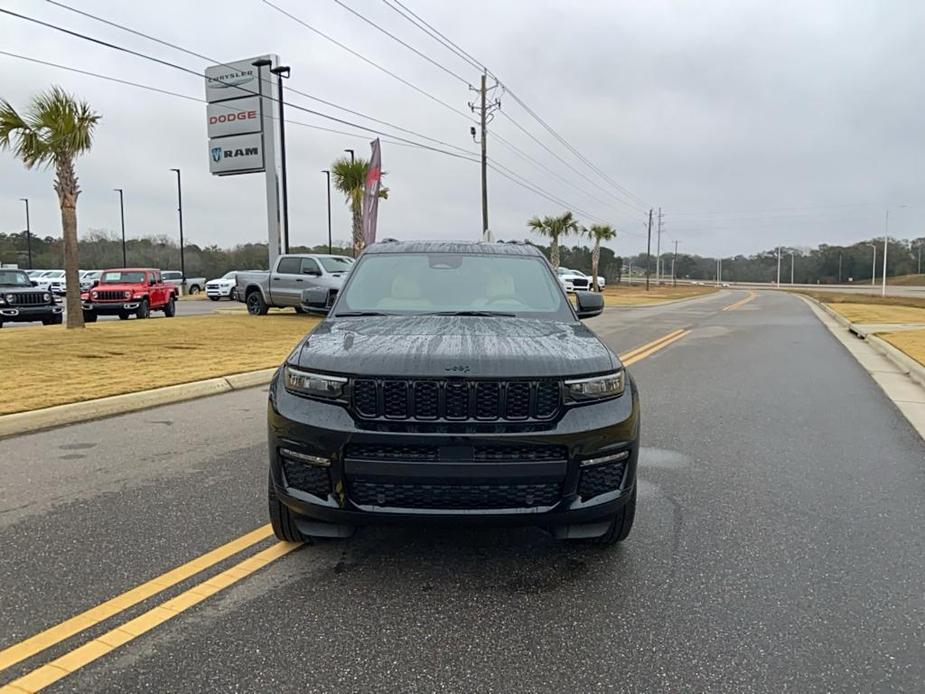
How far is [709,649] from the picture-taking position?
9.39 ft

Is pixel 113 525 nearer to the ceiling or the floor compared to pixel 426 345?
nearer to the floor

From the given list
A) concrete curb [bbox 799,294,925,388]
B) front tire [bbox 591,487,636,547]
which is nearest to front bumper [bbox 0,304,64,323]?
front tire [bbox 591,487,636,547]

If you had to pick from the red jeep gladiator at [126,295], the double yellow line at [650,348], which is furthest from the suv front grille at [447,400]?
the red jeep gladiator at [126,295]

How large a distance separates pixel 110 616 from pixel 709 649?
260 cm

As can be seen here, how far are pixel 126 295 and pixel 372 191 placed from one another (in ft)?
26.3

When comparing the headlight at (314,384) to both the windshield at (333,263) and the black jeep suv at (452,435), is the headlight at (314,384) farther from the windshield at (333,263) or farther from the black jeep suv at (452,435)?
the windshield at (333,263)

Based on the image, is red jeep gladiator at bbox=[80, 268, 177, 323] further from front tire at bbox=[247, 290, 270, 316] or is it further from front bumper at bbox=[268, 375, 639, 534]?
front bumper at bbox=[268, 375, 639, 534]

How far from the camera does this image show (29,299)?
18.3m

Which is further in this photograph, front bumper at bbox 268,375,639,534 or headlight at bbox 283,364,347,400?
headlight at bbox 283,364,347,400

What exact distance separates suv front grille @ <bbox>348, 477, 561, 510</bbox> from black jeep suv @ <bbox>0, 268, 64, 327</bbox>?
61.2ft

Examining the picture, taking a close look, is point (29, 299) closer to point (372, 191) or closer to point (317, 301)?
point (372, 191)

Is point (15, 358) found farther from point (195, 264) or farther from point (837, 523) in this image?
point (195, 264)

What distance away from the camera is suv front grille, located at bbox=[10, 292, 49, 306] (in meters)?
18.0

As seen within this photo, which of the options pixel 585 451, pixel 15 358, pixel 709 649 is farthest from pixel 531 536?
pixel 15 358
